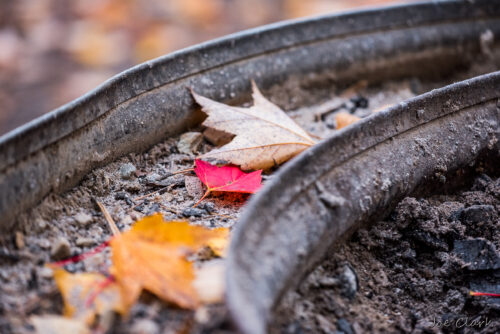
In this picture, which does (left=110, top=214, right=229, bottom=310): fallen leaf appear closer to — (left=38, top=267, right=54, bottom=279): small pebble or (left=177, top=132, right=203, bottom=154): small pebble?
(left=38, top=267, right=54, bottom=279): small pebble

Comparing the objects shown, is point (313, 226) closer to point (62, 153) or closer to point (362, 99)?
point (62, 153)

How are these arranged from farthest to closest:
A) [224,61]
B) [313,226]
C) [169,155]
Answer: [224,61] → [169,155] → [313,226]

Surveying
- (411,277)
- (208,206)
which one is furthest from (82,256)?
(411,277)

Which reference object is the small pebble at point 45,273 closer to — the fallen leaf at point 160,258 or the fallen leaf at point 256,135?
the fallen leaf at point 160,258

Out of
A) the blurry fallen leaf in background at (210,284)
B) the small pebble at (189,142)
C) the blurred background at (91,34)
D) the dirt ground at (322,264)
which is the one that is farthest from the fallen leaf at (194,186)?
the blurred background at (91,34)

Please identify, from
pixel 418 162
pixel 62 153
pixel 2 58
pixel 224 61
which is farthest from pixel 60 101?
pixel 418 162

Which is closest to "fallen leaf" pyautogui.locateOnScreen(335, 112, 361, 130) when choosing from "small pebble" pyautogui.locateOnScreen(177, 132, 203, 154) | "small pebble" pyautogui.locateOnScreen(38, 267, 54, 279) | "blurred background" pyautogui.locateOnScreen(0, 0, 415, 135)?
"small pebble" pyautogui.locateOnScreen(177, 132, 203, 154)

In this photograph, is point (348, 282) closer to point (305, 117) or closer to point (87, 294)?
point (87, 294)
